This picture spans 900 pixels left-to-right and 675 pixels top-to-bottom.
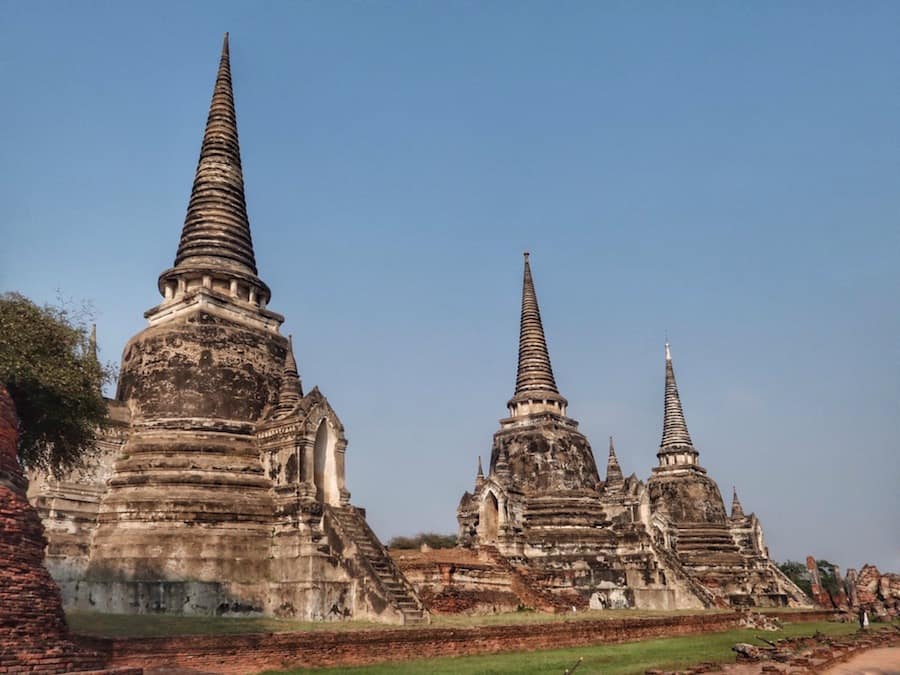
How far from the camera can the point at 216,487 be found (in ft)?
66.8

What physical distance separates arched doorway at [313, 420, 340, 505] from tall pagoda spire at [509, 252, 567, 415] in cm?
1478

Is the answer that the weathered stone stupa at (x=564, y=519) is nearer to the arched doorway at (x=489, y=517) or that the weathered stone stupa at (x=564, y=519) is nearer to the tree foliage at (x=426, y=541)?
the arched doorway at (x=489, y=517)

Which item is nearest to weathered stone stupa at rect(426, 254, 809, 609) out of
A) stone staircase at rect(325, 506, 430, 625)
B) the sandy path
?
stone staircase at rect(325, 506, 430, 625)

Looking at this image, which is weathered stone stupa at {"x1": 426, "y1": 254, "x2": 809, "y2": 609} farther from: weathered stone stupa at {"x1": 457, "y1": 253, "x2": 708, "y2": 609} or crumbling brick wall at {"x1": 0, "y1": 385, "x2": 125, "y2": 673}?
crumbling brick wall at {"x1": 0, "y1": 385, "x2": 125, "y2": 673}

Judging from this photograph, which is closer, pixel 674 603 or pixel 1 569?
pixel 1 569

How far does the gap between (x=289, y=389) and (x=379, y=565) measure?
574 centimetres

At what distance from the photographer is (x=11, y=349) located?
44.1 ft

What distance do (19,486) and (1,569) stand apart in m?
1.69

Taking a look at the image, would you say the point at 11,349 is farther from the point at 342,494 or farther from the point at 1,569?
the point at 342,494

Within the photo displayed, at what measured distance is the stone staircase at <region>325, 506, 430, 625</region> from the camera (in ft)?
60.7

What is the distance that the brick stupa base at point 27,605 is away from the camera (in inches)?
353

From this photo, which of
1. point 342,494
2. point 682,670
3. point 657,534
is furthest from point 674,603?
point 682,670

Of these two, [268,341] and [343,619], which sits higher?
[268,341]

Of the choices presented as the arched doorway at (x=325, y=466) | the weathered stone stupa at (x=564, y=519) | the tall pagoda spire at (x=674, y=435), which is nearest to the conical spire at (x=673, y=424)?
the tall pagoda spire at (x=674, y=435)
